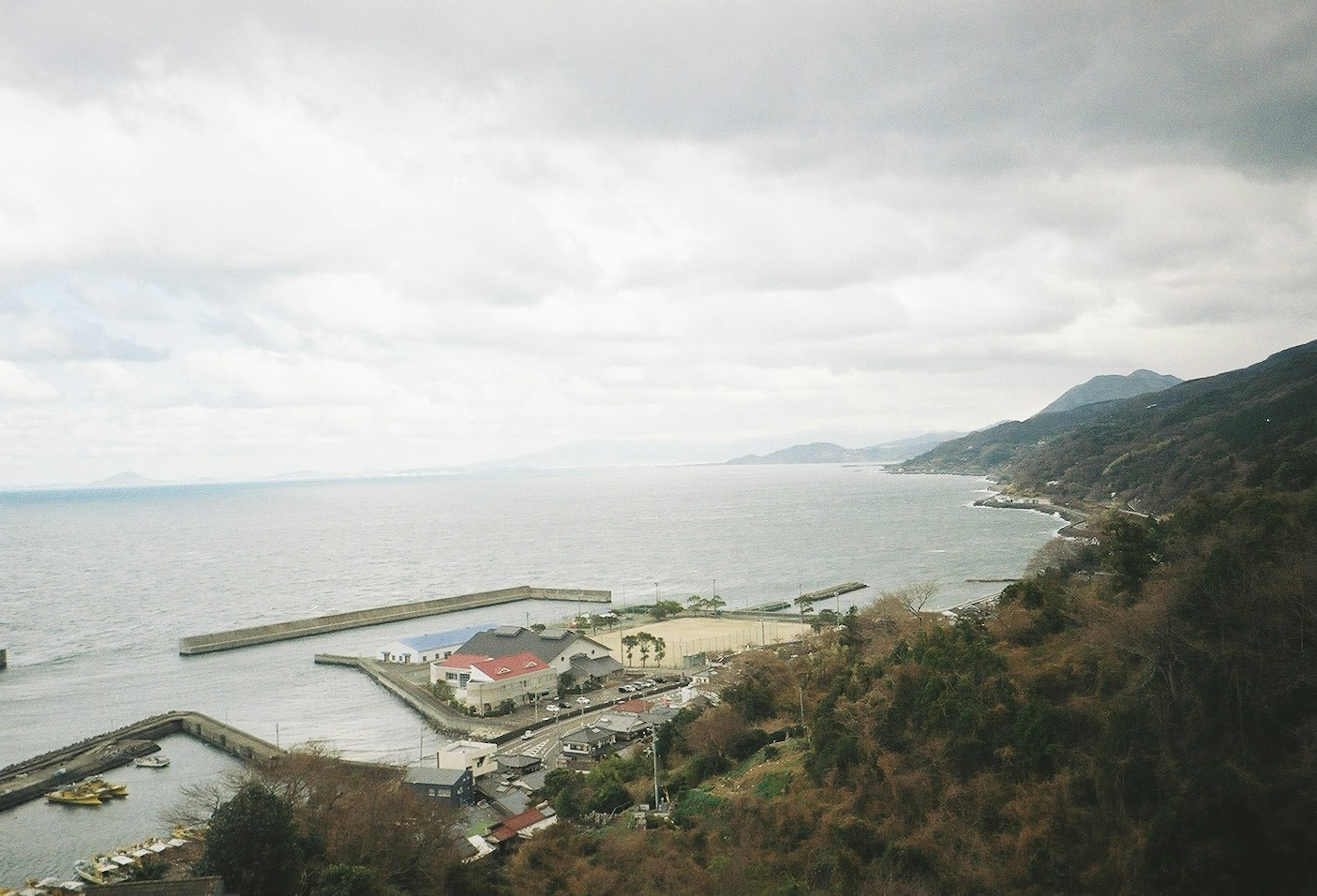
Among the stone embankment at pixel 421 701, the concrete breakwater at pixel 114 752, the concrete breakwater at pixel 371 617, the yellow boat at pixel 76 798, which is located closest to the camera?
the yellow boat at pixel 76 798

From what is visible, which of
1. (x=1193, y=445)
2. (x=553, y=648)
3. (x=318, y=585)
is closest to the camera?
(x=553, y=648)

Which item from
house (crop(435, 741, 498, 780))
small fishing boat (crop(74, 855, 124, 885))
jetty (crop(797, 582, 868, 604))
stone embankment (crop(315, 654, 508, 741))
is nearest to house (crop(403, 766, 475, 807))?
house (crop(435, 741, 498, 780))

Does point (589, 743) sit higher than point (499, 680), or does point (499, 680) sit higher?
point (499, 680)

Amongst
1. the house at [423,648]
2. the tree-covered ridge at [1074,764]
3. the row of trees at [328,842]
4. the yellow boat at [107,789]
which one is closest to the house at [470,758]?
the row of trees at [328,842]

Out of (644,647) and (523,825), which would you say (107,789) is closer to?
(523,825)

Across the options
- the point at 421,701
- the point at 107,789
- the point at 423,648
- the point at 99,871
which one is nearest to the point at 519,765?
the point at 99,871

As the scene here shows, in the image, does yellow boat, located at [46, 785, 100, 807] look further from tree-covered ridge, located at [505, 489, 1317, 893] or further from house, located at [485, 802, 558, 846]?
tree-covered ridge, located at [505, 489, 1317, 893]

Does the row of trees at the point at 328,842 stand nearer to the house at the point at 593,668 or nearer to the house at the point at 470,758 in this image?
the house at the point at 470,758
